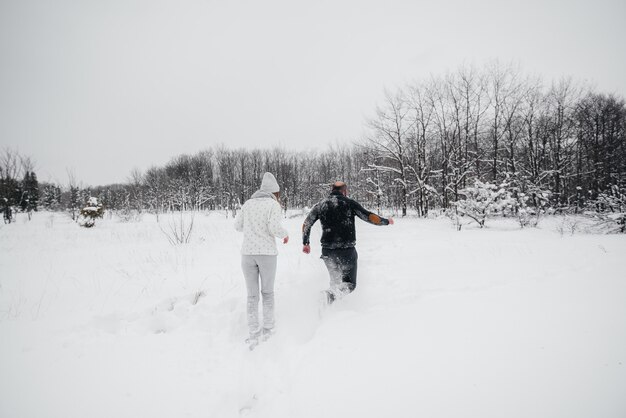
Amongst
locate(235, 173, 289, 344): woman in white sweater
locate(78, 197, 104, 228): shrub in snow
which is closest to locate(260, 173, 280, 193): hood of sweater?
locate(235, 173, 289, 344): woman in white sweater

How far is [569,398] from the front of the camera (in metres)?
1.95

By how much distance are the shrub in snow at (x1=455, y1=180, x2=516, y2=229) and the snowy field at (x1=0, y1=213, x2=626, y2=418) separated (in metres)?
5.99

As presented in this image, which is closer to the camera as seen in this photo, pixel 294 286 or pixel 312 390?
pixel 312 390

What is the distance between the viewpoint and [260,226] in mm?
3520

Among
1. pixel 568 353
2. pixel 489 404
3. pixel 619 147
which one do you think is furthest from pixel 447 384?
pixel 619 147

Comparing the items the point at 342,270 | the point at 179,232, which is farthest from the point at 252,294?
the point at 179,232

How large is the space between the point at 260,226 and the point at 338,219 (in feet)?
4.16

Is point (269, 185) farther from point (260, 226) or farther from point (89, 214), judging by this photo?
point (89, 214)

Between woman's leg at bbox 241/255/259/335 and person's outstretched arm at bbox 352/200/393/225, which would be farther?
person's outstretched arm at bbox 352/200/393/225

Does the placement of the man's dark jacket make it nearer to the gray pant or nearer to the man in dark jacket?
the man in dark jacket

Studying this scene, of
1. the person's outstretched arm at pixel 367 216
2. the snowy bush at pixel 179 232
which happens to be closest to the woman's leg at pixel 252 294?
the person's outstretched arm at pixel 367 216

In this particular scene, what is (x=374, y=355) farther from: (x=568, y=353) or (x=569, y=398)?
(x=568, y=353)

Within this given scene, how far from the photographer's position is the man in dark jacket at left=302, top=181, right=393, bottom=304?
4.05m

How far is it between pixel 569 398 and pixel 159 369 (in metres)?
3.92
